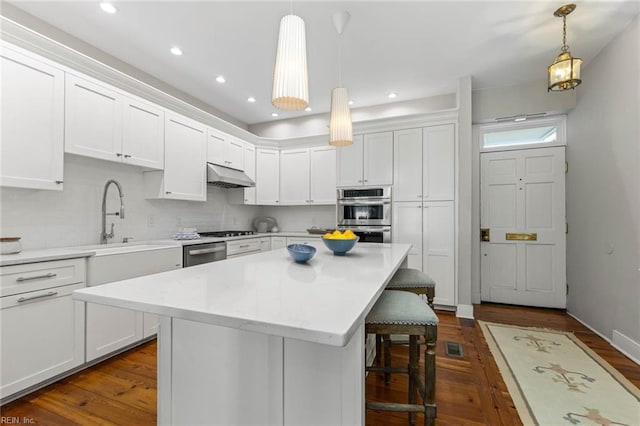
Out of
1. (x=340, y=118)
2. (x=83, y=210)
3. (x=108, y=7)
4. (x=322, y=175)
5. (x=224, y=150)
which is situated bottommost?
(x=83, y=210)

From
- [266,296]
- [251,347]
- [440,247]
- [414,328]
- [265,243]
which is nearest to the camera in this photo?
[266,296]

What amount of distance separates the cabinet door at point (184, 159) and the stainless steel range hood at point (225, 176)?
85mm

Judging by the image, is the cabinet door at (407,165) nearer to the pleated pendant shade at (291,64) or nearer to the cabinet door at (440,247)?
the cabinet door at (440,247)

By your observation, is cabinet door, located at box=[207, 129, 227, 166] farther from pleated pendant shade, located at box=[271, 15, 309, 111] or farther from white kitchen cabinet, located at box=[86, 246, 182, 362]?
pleated pendant shade, located at box=[271, 15, 309, 111]

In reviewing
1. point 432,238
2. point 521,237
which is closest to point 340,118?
point 432,238

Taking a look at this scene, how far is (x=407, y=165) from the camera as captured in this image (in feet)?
12.6

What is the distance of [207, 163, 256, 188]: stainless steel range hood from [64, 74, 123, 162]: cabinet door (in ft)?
3.69

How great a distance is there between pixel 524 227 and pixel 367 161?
227cm

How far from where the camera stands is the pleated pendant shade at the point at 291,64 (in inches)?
54.3

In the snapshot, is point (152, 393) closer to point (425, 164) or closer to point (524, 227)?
point (425, 164)

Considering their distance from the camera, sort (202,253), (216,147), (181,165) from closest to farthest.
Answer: (202,253), (181,165), (216,147)

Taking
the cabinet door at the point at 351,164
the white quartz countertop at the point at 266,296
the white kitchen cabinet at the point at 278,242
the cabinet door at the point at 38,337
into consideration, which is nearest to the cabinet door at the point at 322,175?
the cabinet door at the point at 351,164

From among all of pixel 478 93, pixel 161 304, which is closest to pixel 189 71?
pixel 161 304

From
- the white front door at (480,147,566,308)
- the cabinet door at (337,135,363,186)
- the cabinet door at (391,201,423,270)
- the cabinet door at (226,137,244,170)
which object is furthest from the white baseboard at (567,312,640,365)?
the cabinet door at (226,137,244,170)
